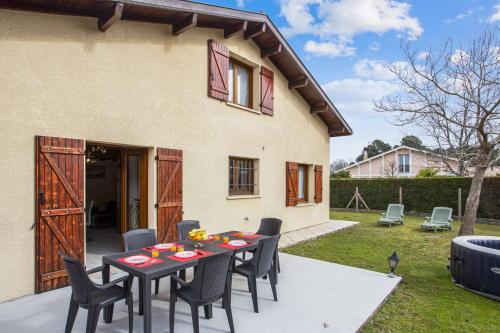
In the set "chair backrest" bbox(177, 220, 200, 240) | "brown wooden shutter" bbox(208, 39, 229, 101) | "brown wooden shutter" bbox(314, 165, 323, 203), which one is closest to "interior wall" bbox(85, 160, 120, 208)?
"brown wooden shutter" bbox(208, 39, 229, 101)

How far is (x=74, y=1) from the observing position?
451 centimetres

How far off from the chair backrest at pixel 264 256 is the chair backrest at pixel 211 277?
2.50 ft

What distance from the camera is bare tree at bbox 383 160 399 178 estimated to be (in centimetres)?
Result: 2703

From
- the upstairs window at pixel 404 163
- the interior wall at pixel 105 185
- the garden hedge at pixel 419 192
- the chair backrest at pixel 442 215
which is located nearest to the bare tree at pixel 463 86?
the chair backrest at pixel 442 215

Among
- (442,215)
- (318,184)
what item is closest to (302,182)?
(318,184)

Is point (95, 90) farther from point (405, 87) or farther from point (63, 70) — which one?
point (405, 87)

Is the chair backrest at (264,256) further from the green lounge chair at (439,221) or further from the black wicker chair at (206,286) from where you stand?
the green lounge chair at (439,221)

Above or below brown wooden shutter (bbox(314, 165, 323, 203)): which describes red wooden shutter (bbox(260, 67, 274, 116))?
above

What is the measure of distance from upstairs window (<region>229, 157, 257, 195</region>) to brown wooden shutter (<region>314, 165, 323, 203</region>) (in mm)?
3543

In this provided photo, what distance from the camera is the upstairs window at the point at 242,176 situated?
8141 mm

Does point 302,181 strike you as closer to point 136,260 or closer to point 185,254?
point 185,254

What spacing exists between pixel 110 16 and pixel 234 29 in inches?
132

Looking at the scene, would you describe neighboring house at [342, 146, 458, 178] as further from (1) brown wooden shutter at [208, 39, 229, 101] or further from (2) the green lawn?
(1) brown wooden shutter at [208, 39, 229, 101]

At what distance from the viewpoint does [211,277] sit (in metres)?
3.15
